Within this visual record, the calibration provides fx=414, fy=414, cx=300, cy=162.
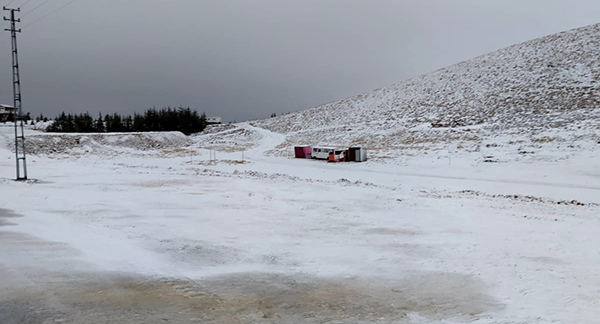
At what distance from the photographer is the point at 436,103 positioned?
6600 centimetres

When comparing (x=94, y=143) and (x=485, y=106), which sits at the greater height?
(x=485, y=106)

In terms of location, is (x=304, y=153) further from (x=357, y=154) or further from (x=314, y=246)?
(x=314, y=246)

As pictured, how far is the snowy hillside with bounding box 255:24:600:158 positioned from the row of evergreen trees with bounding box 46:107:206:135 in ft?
66.0

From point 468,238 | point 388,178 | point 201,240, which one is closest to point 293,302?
point 201,240

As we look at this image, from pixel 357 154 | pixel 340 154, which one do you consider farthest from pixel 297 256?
pixel 340 154

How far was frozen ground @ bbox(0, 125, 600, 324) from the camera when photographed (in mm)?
5953

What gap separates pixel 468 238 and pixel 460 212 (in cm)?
347

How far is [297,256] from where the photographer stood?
8.74 meters

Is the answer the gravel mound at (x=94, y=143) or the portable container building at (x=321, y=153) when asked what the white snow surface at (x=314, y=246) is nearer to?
the portable container building at (x=321, y=153)

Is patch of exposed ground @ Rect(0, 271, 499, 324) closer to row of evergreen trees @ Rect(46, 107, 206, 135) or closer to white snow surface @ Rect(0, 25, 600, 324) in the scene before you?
white snow surface @ Rect(0, 25, 600, 324)

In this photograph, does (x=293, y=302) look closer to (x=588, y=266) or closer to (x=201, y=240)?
(x=201, y=240)

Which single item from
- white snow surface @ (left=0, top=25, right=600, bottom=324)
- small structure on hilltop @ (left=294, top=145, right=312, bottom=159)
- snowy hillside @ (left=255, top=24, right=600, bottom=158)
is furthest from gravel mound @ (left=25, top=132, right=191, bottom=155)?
small structure on hilltop @ (left=294, top=145, right=312, bottom=159)

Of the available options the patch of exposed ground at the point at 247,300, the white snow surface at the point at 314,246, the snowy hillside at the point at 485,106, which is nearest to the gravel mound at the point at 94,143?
the snowy hillside at the point at 485,106

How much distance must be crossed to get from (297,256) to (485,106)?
2167 inches
